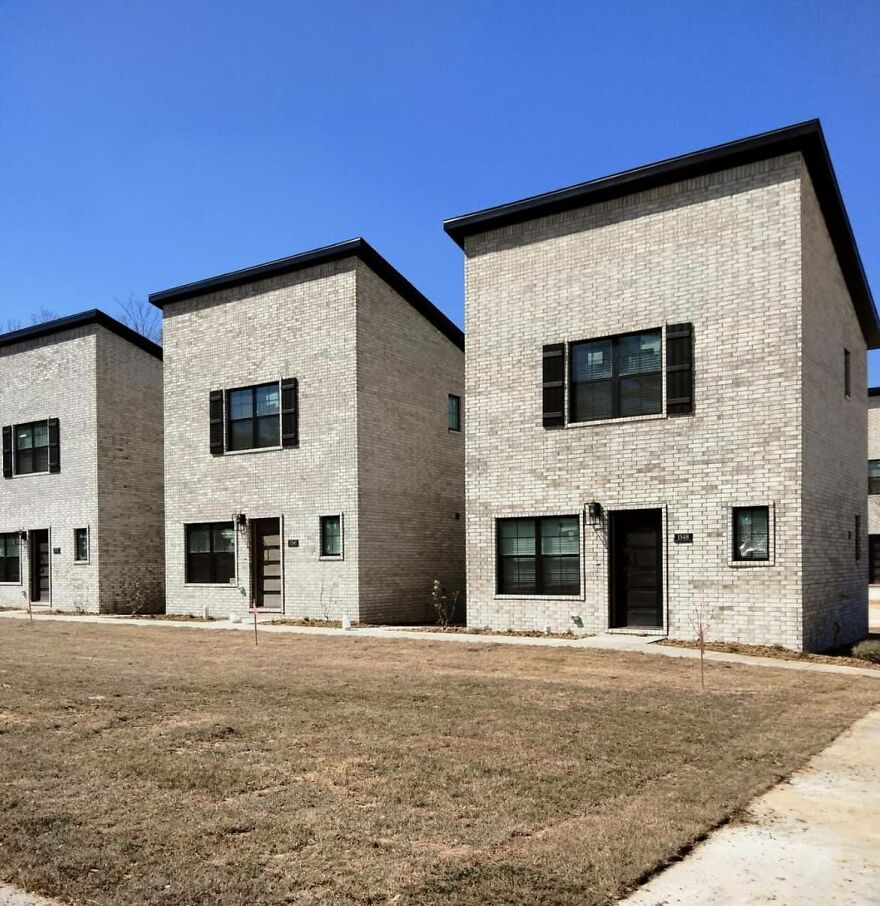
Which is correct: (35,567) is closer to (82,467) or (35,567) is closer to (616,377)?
(82,467)

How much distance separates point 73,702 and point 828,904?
7617 mm

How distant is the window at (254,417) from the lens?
68.6 ft

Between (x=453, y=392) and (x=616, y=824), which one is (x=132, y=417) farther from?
(x=616, y=824)

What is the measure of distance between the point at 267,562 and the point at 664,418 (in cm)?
1046

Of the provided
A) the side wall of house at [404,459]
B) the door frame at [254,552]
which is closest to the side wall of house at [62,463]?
the door frame at [254,552]

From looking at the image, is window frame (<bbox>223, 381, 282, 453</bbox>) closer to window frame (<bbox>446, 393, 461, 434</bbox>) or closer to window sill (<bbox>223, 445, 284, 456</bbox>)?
window sill (<bbox>223, 445, 284, 456</bbox>)

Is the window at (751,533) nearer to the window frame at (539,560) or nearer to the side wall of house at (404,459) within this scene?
the window frame at (539,560)

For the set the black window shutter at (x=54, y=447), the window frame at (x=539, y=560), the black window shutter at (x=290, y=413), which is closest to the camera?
the window frame at (x=539, y=560)

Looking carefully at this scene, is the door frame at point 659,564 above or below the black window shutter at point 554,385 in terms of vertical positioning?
below

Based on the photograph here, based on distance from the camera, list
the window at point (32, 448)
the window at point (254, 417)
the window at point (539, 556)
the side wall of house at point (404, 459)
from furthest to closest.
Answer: the window at point (32, 448), the window at point (254, 417), the side wall of house at point (404, 459), the window at point (539, 556)

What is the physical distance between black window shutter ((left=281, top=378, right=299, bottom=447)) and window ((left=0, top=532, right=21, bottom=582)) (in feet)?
37.7

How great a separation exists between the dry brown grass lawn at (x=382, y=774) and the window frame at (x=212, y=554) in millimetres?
9326

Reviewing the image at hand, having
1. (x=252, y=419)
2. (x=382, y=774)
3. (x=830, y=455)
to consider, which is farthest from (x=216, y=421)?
(x=382, y=774)

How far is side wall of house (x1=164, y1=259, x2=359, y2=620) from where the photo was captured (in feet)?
64.5
